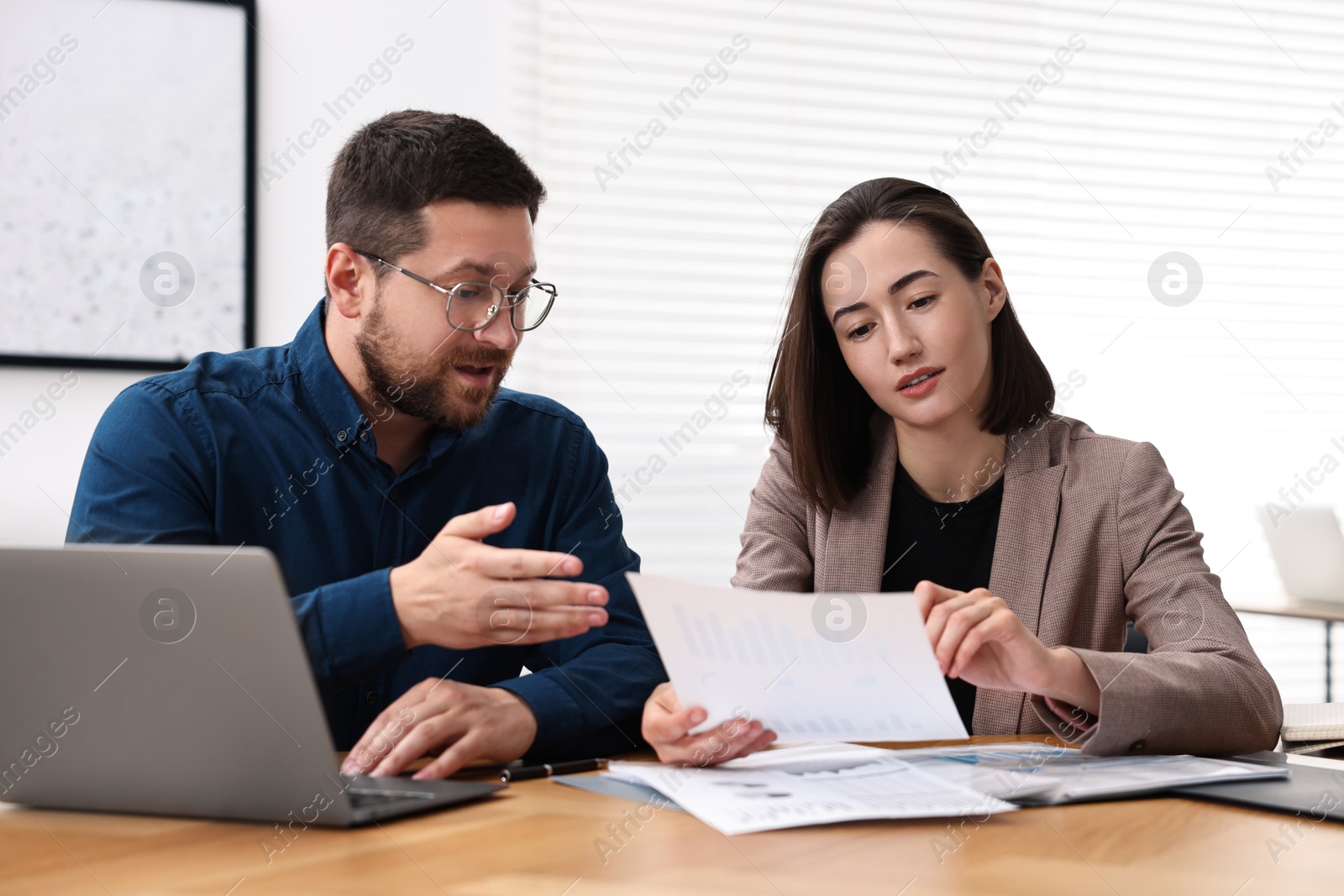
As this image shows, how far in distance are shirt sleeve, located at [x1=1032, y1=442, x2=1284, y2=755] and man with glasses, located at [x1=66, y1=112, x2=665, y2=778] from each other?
0.52 metres

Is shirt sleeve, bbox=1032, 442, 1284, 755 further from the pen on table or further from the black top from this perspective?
the pen on table

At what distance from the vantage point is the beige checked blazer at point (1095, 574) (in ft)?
4.14

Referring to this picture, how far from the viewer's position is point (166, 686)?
0.85m

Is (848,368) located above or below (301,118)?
below

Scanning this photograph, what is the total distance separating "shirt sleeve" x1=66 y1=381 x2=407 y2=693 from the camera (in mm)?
1133

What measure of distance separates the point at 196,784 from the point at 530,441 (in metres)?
0.86

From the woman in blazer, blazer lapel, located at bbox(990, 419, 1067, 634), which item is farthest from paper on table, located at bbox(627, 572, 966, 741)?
blazer lapel, located at bbox(990, 419, 1067, 634)

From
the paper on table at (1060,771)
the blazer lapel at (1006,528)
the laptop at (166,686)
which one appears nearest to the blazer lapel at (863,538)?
the blazer lapel at (1006,528)

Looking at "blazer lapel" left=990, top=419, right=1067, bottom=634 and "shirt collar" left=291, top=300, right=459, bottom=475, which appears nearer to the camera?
"shirt collar" left=291, top=300, right=459, bottom=475

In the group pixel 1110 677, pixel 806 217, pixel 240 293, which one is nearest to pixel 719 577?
pixel 806 217

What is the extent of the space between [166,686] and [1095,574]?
1.27m

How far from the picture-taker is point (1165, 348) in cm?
343

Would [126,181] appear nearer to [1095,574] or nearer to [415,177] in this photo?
[415,177]

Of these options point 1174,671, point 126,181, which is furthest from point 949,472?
point 126,181
